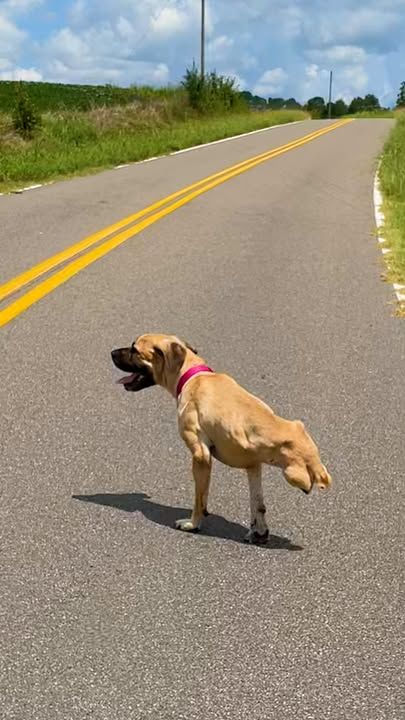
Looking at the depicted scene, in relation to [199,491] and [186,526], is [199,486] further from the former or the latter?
[186,526]

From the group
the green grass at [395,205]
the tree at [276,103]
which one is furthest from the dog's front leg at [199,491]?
the tree at [276,103]

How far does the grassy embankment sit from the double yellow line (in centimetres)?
339

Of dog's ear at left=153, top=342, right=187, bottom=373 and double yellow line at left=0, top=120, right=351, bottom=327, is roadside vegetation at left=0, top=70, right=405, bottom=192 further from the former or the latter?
dog's ear at left=153, top=342, right=187, bottom=373

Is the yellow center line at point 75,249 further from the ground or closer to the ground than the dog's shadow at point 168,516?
closer to the ground

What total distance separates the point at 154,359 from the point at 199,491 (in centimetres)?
68

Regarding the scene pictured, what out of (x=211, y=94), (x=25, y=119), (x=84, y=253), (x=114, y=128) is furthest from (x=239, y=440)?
(x=211, y=94)

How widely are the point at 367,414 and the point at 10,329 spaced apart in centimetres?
293

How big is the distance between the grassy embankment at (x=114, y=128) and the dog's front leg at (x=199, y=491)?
1304 cm

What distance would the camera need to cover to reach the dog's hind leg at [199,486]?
3.66 m

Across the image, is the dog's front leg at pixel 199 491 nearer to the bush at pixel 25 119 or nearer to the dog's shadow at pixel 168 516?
the dog's shadow at pixel 168 516

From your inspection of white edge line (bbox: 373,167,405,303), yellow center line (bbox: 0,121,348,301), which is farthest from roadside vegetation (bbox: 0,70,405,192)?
white edge line (bbox: 373,167,405,303)

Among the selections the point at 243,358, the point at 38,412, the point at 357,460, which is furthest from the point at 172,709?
the point at 243,358

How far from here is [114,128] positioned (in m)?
26.7

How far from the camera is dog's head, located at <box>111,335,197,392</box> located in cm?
401
